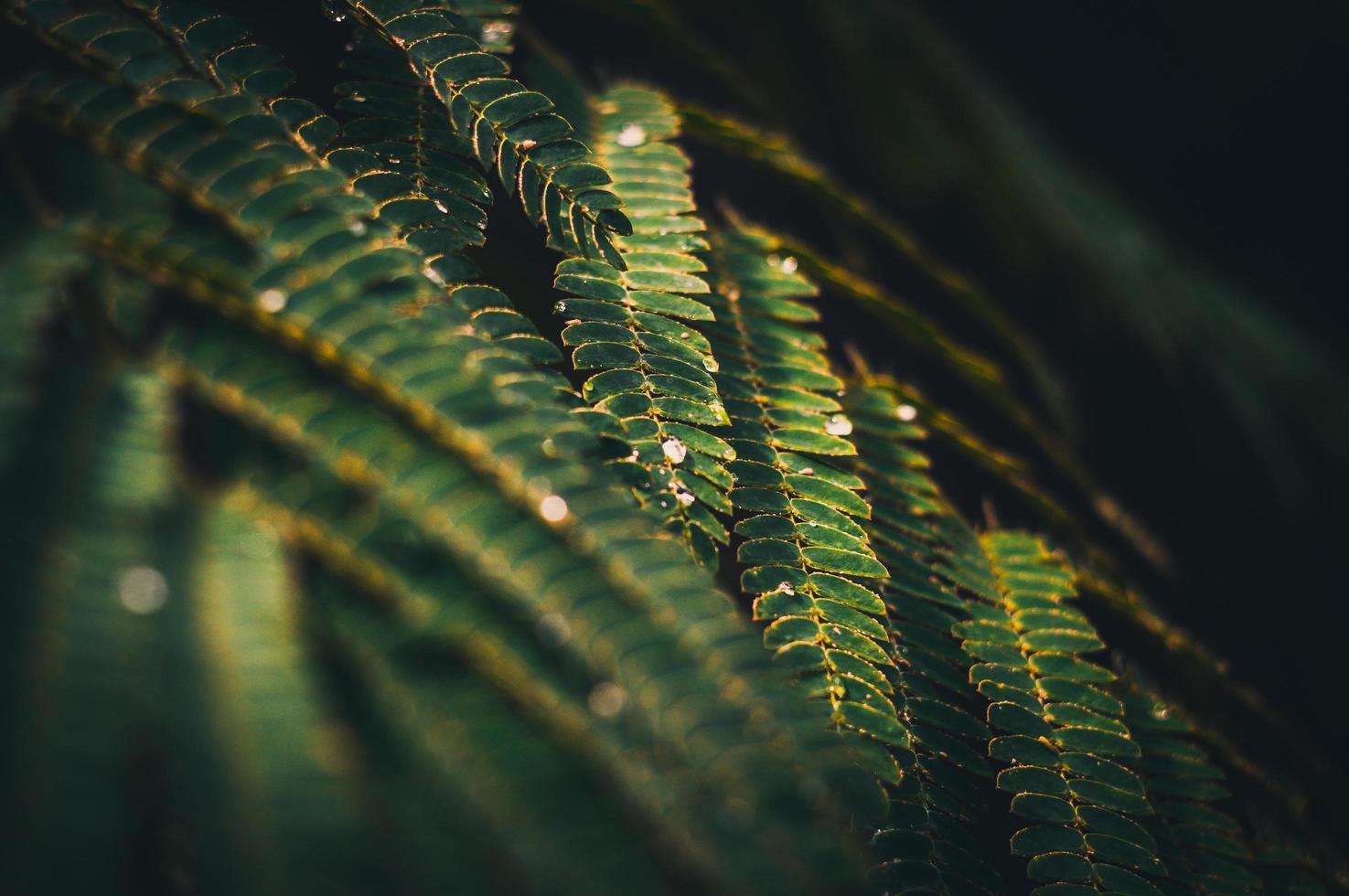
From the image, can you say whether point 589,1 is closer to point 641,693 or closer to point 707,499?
point 707,499

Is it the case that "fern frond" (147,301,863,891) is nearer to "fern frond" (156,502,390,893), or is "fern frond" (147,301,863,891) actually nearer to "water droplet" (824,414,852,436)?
"fern frond" (156,502,390,893)

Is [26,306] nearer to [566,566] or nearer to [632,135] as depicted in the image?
[566,566]

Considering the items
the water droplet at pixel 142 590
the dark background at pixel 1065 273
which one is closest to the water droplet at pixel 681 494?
the water droplet at pixel 142 590

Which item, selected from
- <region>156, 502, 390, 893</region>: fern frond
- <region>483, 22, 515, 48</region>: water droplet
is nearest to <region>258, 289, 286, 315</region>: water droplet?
<region>156, 502, 390, 893</region>: fern frond

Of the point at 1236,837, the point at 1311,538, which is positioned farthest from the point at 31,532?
the point at 1311,538

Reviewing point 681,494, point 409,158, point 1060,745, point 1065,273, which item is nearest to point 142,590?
point 681,494

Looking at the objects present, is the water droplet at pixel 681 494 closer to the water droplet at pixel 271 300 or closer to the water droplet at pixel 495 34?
the water droplet at pixel 271 300
